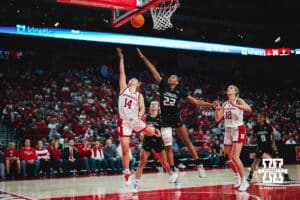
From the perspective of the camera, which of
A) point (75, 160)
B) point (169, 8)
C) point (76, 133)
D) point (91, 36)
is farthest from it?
point (91, 36)

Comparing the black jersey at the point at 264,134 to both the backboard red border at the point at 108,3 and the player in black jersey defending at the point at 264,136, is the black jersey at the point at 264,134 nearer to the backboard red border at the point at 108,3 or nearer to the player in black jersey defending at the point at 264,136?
the player in black jersey defending at the point at 264,136

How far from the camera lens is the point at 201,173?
8250 mm

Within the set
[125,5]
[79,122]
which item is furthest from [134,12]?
[79,122]

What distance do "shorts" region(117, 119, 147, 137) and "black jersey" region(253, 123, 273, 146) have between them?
4.02 metres

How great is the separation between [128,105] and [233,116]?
216 cm

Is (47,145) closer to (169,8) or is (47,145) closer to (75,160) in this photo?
(75,160)

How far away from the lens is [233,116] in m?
8.09

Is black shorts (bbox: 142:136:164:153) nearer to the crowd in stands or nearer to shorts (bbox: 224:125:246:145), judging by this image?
shorts (bbox: 224:125:246:145)

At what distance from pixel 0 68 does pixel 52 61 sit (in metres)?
3.50

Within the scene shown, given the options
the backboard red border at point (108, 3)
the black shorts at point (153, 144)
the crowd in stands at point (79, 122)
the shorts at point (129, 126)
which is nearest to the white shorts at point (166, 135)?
the black shorts at point (153, 144)

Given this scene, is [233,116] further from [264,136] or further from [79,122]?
[79,122]

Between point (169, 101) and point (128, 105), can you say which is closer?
point (128, 105)

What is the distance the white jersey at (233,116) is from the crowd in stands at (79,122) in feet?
20.2

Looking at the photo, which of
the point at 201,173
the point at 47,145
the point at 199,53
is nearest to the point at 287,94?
the point at 199,53
